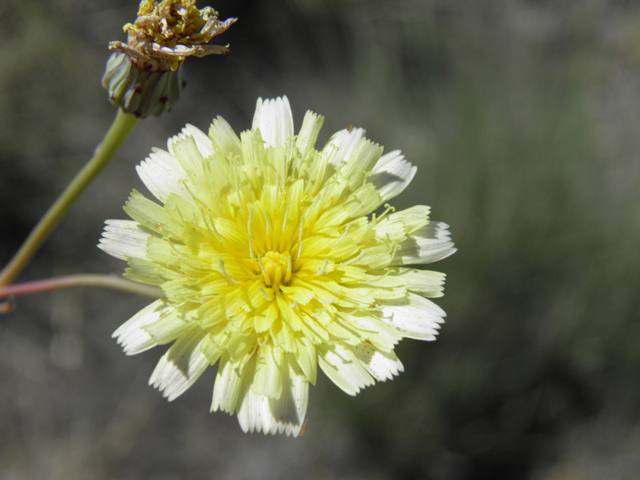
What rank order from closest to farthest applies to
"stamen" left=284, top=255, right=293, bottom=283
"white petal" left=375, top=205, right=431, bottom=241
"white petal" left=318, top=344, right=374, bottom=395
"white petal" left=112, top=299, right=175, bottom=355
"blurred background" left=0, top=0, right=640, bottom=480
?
"white petal" left=112, top=299, right=175, bottom=355
"white petal" left=318, top=344, right=374, bottom=395
"white petal" left=375, top=205, right=431, bottom=241
"stamen" left=284, top=255, right=293, bottom=283
"blurred background" left=0, top=0, right=640, bottom=480

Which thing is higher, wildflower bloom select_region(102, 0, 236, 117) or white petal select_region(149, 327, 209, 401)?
wildflower bloom select_region(102, 0, 236, 117)

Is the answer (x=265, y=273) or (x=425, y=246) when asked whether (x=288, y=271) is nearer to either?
(x=265, y=273)

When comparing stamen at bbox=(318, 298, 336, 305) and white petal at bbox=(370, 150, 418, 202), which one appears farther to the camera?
white petal at bbox=(370, 150, 418, 202)

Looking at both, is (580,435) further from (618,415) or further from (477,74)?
(477,74)

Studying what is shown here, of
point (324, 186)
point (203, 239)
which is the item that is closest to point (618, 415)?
point (324, 186)

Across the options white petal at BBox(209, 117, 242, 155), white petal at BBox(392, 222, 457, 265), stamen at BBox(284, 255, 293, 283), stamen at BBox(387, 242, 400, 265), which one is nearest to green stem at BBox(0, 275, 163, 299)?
stamen at BBox(284, 255, 293, 283)

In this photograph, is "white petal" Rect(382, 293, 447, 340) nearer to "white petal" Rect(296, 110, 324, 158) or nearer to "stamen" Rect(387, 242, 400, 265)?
→ "stamen" Rect(387, 242, 400, 265)
